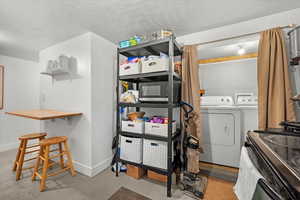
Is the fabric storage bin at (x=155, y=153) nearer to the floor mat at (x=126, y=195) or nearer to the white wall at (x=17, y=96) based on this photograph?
the floor mat at (x=126, y=195)

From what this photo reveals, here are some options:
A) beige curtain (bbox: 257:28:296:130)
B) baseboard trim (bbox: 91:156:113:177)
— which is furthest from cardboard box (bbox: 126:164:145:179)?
beige curtain (bbox: 257:28:296:130)

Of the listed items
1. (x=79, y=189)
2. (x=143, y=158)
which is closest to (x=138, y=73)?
(x=143, y=158)

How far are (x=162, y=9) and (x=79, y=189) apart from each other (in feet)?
8.13

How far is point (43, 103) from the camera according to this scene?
2.71 metres

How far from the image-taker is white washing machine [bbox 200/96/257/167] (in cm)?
201

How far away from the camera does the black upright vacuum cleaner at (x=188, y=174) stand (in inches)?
60.9

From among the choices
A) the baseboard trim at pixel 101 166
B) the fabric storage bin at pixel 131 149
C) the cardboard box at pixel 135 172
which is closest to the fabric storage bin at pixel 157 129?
the fabric storage bin at pixel 131 149

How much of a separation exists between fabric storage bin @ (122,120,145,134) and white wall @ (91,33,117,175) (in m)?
0.52

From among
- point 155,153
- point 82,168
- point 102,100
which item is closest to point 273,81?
point 155,153

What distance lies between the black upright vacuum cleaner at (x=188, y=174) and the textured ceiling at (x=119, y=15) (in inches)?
46.1

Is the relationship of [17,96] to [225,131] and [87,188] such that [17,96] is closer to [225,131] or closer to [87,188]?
[87,188]

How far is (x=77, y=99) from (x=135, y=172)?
149 cm

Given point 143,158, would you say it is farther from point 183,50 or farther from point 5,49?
point 5,49

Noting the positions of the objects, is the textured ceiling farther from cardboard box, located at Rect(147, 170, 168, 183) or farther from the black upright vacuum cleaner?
cardboard box, located at Rect(147, 170, 168, 183)
